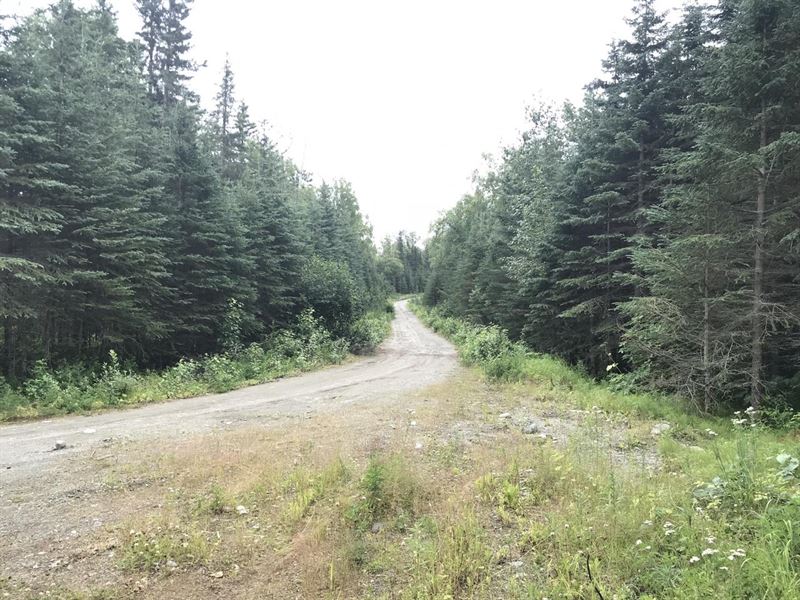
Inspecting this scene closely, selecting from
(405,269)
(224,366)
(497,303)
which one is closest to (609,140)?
(497,303)

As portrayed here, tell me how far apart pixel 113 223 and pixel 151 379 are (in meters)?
4.82

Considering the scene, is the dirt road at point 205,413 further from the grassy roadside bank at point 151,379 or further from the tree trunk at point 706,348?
the tree trunk at point 706,348

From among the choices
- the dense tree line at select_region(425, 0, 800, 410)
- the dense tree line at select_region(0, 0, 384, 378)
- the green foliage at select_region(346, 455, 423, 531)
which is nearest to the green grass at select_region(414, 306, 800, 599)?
the green foliage at select_region(346, 455, 423, 531)

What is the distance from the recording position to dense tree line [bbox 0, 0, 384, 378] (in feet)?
37.6

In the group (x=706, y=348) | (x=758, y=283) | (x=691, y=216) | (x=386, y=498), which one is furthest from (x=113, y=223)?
(x=758, y=283)

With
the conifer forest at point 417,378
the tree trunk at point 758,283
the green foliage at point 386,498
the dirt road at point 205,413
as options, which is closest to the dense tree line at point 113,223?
the conifer forest at point 417,378

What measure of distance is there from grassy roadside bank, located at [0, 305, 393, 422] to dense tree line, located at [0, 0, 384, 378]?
126cm

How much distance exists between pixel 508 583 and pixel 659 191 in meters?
13.3

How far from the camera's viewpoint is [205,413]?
32.0 feet

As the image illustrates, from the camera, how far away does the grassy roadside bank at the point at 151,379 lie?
398 inches

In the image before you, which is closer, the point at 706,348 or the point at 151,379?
the point at 706,348

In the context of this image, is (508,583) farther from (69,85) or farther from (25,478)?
(69,85)

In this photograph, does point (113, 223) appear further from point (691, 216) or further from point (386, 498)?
point (691, 216)

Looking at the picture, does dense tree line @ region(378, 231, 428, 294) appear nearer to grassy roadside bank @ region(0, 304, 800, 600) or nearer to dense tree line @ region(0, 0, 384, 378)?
dense tree line @ region(0, 0, 384, 378)
